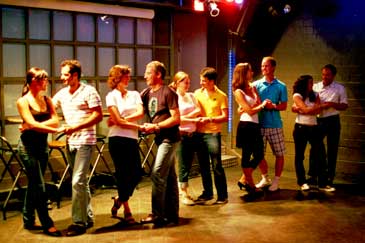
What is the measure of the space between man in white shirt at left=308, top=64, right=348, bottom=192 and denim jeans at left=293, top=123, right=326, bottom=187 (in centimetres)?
12

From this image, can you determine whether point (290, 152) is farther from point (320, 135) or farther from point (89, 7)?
point (89, 7)

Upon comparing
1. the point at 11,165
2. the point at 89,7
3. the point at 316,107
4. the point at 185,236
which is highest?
the point at 89,7

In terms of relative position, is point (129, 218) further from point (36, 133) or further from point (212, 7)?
point (212, 7)

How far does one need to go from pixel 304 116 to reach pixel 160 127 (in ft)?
8.56

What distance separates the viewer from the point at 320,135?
8.30 metres

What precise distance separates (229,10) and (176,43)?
1.28 meters

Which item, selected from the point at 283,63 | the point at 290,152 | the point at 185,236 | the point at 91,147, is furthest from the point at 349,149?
the point at 91,147

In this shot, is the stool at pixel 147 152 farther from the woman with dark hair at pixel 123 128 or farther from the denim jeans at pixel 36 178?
the denim jeans at pixel 36 178

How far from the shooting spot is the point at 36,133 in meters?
5.96

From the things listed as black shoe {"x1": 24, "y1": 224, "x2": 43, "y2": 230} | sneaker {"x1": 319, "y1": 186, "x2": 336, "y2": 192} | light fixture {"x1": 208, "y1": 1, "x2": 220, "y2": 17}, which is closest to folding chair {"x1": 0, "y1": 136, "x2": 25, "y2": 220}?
black shoe {"x1": 24, "y1": 224, "x2": 43, "y2": 230}

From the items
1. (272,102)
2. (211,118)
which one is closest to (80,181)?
(211,118)

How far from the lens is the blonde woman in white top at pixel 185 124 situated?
7.14 meters

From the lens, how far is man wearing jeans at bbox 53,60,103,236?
19.6ft

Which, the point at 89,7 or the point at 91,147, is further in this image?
the point at 89,7
